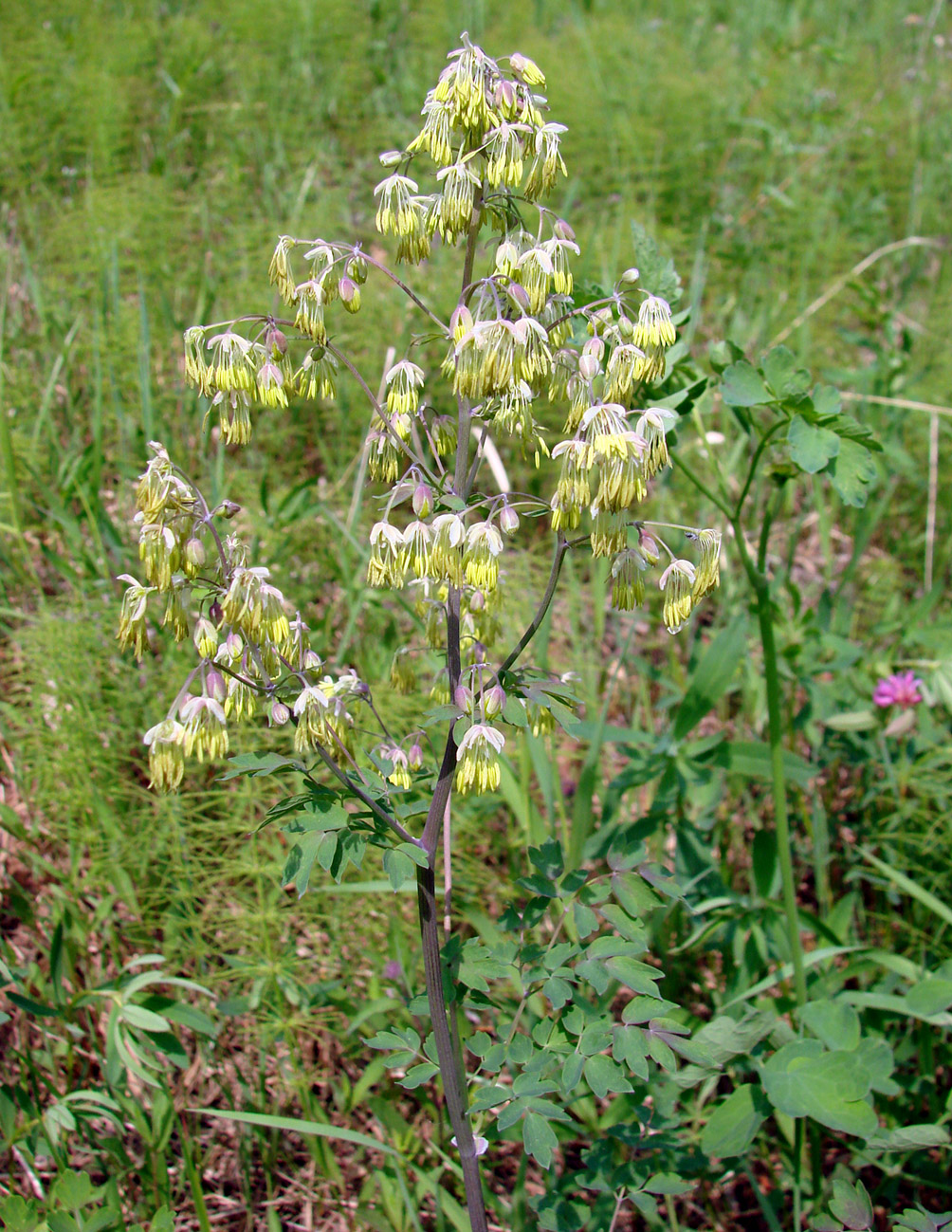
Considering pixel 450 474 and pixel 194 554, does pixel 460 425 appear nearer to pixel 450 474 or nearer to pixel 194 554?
pixel 450 474

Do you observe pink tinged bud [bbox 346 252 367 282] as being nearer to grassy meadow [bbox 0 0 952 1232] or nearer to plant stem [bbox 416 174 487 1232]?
plant stem [bbox 416 174 487 1232]

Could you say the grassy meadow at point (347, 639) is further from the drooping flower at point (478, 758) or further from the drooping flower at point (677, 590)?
the drooping flower at point (478, 758)

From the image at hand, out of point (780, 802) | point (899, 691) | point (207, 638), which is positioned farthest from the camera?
point (899, 691)

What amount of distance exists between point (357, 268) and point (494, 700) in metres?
0.63

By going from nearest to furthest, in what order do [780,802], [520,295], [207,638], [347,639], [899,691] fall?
[520,295] → [207,638] → [780,802] → [899,691] → [347,639]

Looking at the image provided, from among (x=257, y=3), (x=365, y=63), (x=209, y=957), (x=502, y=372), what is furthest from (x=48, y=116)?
(x=502, y=372)

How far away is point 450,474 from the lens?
4.67 ft

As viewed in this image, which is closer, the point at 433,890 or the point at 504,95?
the point at 504,95

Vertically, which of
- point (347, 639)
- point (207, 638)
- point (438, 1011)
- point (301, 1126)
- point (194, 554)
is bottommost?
point (301, 1126)

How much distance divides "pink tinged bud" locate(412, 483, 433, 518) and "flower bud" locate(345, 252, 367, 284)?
0.97 feet

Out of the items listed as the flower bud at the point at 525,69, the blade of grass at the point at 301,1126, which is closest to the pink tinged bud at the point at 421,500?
the flower bud at the point at 525,69

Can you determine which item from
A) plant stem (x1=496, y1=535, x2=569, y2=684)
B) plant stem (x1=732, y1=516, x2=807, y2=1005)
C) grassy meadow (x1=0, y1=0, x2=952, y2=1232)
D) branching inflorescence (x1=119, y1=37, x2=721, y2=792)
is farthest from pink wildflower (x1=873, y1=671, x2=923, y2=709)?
plant stem (x1=496, y1=535, x2=569, y2=684)

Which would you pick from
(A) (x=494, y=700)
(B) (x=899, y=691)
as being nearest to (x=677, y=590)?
(A) (x=494, y=700)

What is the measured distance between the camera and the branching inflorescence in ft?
3.91
